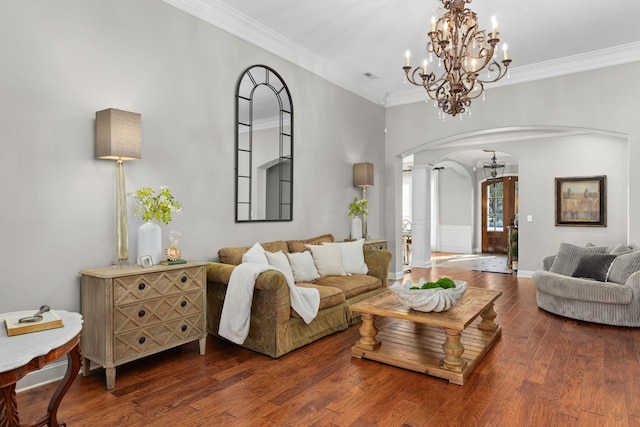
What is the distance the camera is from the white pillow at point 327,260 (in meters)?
4.55

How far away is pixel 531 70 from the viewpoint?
559 centimetres

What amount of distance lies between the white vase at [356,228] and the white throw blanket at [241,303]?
2.56 m

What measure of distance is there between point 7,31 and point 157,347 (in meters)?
2.41

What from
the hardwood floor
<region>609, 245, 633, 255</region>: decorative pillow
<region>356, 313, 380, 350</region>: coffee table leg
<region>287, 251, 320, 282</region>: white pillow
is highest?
<region>609, 245, 633, 255</region>: decorative pillow

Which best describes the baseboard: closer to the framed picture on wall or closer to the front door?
the framed picture on wall

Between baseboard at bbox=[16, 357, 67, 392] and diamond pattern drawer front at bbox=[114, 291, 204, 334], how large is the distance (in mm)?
596

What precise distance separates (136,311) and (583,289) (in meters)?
4.47

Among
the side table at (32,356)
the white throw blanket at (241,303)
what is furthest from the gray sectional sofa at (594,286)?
the side table at (32,356)

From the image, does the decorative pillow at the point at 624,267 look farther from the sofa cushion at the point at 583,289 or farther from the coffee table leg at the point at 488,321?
the coffee table leg at the point at 488,321

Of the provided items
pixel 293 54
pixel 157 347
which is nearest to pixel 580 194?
pixel 293 54

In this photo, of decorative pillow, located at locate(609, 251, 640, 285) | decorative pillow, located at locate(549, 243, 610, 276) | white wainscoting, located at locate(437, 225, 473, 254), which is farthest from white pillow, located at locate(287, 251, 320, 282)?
white wainscoting, located at locate(437, 225, 473, 254)

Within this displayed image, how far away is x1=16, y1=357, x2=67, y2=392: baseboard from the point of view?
8.86 feet

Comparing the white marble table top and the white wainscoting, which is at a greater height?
the white marble table top

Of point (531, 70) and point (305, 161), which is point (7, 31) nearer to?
point (305, 161)
